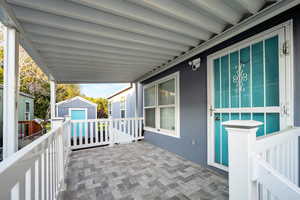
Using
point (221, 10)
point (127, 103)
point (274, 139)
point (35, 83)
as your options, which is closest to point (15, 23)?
point (221, 10)

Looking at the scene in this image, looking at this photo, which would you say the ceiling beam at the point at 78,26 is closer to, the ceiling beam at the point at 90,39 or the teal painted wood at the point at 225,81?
the ceiling beam at the point at 90,39

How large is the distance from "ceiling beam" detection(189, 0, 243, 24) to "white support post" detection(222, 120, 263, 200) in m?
1.52

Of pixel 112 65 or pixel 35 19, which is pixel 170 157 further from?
pixel 35 19

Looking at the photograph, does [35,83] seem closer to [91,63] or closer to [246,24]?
[91,63]

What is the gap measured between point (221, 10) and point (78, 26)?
2064mm

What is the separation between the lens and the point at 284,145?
1369 mm

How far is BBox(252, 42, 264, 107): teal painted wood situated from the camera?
197 cm

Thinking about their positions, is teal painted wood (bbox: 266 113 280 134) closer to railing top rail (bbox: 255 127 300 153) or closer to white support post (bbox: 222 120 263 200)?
railing top rail (bbox: 255 127 300 153)

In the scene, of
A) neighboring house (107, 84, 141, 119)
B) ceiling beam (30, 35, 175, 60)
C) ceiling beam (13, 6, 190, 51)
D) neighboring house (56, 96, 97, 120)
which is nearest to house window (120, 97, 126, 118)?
neighboring house (107, 84, 141, 119)

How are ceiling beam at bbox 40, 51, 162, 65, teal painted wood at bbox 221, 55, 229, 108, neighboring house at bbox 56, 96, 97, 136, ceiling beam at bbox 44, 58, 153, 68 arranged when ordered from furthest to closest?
neighboring house at bbox 56, 96, 97, 136 < ceiling beam at bbox 44, 58, 153, 68 < ceiling beam at bbox 40, 51, 162, 65 < teal painted wood at bbox 221, 55, 229, 108

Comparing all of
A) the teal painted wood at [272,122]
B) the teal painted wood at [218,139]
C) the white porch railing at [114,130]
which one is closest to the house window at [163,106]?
the white porch railing at [114,130]

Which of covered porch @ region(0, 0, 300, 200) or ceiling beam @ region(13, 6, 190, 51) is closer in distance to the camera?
covered porch @ region(0, 0, 300, 200)

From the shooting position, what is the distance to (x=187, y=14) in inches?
71.2

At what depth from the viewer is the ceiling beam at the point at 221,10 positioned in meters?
1.63
